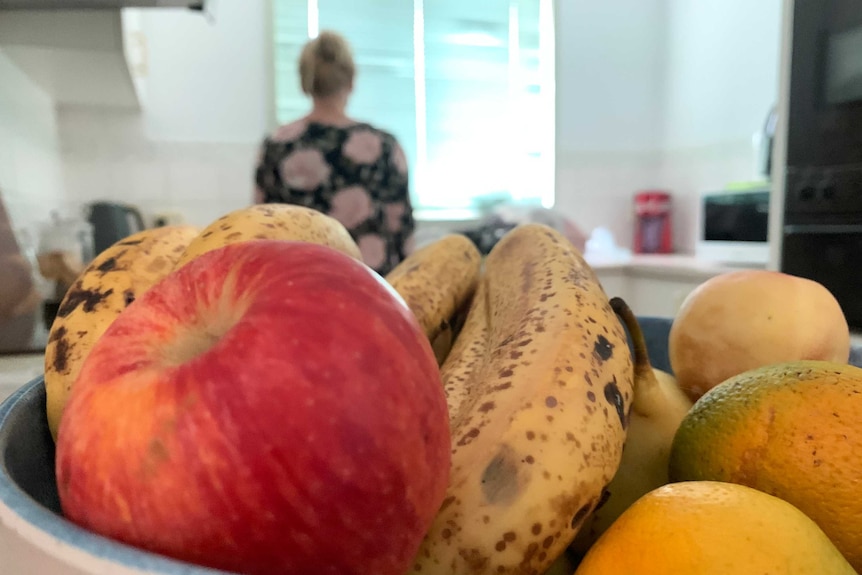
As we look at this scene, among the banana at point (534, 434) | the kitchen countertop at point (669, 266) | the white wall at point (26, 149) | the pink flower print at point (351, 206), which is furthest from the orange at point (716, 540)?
the kitchen countertop at point (669, 266)

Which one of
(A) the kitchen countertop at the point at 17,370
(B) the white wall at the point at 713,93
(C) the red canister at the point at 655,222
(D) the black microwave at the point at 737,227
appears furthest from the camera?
(C) the red canister at the point at 655,222

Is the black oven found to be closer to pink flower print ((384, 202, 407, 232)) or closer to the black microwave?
the black microwave

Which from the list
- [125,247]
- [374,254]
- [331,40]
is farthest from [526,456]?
[331,40]

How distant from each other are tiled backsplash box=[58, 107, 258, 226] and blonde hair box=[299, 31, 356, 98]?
814mm

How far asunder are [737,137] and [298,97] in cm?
175

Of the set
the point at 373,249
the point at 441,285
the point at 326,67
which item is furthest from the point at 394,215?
the point at 441,285

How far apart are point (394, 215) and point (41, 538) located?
1.43 meters

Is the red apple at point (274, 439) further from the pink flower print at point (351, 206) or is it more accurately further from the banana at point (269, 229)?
the pink flower print at point (351, 206)

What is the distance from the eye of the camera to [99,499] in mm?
198

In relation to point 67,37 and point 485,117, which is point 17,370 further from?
point 485,117

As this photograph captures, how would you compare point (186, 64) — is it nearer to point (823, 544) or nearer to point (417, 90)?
point (417, 90)

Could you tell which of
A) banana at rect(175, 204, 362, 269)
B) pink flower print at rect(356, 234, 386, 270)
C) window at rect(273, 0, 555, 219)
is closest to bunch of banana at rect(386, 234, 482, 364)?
banana at rect(175, 204, 362, 269)

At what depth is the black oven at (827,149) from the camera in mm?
1194

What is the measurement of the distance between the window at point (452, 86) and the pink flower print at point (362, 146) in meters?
1.02
